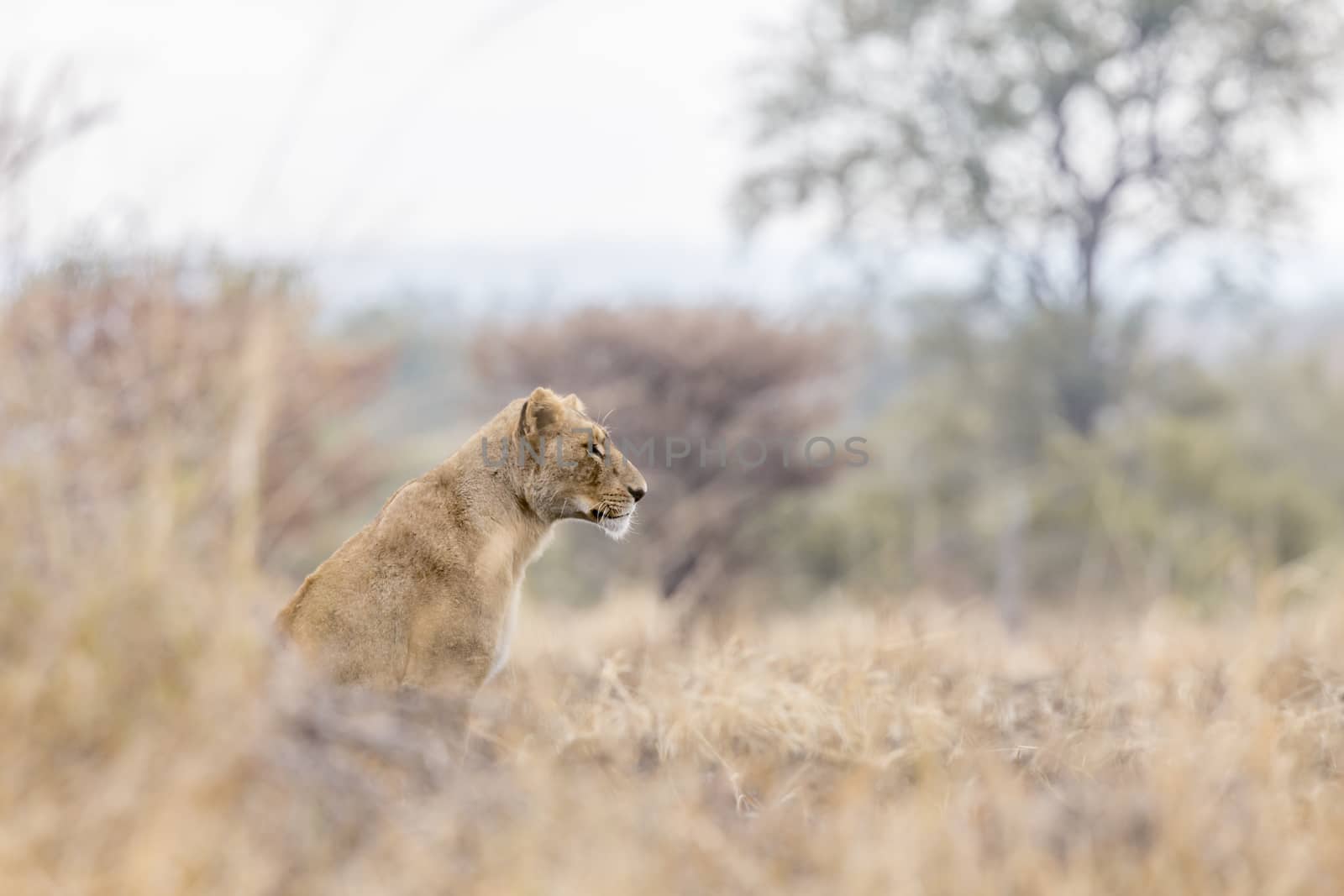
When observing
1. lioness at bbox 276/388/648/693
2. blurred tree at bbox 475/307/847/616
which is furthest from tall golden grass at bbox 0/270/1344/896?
blurred tree at bbox 475/307/847/616

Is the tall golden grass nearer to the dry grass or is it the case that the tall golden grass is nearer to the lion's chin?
the dry grass

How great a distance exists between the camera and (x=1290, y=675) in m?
5.03

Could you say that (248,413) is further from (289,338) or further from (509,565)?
(509,565)

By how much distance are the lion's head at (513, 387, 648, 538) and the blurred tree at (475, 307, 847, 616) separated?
8.45m

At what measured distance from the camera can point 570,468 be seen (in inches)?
172

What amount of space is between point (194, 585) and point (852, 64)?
19.1 meters

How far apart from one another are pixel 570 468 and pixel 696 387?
31.1 ft

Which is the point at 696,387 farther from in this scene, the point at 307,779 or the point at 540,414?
the point at 307,779

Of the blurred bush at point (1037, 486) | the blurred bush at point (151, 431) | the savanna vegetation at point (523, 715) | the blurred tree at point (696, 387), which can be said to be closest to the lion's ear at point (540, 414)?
the savanna vegetation at point (523, 715)

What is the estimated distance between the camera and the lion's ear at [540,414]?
4.25 meters

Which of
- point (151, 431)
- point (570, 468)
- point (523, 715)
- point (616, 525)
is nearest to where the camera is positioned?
point (151, 431)

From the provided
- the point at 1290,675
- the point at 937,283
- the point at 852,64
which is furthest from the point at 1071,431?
the point at 1290,675

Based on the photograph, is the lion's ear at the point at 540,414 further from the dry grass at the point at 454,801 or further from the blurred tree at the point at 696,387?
the blurred tree at the point at 696,387

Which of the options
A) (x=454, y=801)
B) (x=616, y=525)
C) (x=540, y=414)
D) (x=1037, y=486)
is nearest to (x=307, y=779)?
(x=454, y=801)
